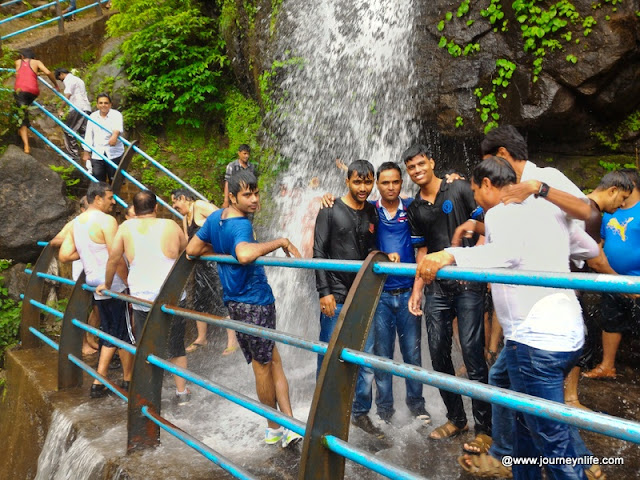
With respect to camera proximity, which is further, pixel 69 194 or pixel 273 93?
pixel 273 93

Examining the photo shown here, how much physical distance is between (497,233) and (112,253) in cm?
327

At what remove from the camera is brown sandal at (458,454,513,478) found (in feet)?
10.5

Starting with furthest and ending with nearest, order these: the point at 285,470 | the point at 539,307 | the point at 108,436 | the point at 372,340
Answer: the point at 372,340 < the point at 108,436 < the point at 285,470 < the point at 539,307

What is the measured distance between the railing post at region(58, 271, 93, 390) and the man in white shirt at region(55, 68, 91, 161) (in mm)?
5539

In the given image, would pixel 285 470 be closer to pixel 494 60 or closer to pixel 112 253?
pixel 112 253

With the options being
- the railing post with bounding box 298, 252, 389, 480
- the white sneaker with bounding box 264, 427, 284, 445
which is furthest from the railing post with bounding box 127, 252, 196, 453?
the railing post with bounding box 298, 252, 389, 480

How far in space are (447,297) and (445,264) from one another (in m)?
1.84

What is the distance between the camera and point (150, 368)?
11.1 feet

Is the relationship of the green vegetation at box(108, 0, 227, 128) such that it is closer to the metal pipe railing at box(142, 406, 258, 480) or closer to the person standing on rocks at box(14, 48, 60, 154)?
the person standing on rocks at box(14, 48, 60, 154)

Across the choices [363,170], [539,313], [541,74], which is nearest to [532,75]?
[541,74]

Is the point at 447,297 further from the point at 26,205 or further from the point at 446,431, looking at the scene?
the point at 26,205

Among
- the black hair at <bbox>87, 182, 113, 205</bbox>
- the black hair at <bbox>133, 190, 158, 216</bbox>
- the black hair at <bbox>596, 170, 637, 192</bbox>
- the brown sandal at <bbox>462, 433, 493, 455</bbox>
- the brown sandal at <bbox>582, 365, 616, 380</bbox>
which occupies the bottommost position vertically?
the brown sandal at <bbox>582, 365, 616, 380</bbox>

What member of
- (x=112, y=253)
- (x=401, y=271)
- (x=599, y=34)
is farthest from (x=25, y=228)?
(x=599, y=34)

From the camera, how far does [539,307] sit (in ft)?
8.07
